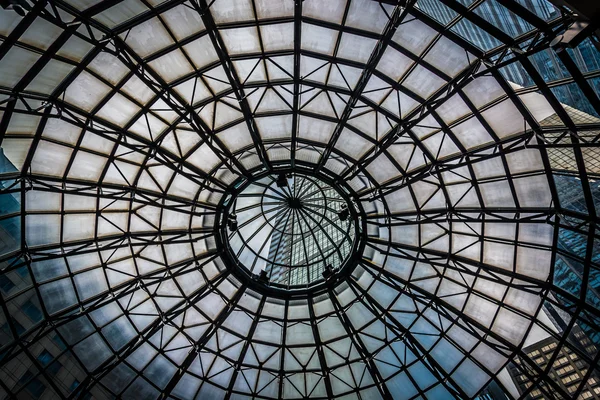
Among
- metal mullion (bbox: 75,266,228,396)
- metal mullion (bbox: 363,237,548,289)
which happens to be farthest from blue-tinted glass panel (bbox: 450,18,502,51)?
metal mullion (bbox: 75,266,228,396)

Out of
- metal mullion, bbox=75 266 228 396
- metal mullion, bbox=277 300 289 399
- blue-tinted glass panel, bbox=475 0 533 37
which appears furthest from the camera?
metal mullion, bbox=277 300 289 399

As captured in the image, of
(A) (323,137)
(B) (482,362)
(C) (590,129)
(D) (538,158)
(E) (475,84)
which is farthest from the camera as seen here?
(B) (482,362)

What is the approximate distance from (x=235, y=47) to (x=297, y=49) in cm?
316

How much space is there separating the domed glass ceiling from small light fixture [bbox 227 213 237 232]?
0.50 meters

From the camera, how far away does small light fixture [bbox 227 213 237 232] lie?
28.0 meters

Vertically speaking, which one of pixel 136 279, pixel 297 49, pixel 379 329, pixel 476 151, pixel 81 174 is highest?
pixel 476 151

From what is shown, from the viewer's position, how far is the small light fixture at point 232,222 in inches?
1104

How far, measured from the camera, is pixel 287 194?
30.1 metres

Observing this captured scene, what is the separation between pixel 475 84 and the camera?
20594 millimetres

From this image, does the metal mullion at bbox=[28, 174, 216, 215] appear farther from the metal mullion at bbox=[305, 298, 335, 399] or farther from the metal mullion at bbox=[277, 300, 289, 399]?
the metal mullion at bbox=[305, 298, 335, 399]

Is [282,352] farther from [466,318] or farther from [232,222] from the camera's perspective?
[466,318]

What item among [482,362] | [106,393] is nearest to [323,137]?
[482,362]

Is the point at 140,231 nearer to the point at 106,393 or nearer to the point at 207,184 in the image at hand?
the point at 207,184

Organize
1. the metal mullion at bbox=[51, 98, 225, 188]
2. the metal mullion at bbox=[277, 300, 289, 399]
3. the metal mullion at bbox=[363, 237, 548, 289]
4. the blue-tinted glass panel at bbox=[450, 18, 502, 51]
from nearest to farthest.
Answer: the blue-tinted glass panel at bbox=[450, 18, 502, 51] → the metal mullion at bbox=[51, 98, 225, 188] → the metal mullion at bbox=[363, 237, 548, 289] → the metal mullion at bbox=[277, 300, 289, 399]
